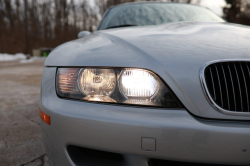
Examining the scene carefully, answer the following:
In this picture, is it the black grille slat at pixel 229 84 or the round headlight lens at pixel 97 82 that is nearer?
the black grille slat at pixel 229 84

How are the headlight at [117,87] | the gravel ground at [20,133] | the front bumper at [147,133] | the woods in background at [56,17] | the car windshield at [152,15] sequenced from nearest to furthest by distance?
the front bumper at [147,133] → the headlight at [117,87] → the gravel ground at [20,133] → the car windshield at [152,15] → the woods in background at [56,17]

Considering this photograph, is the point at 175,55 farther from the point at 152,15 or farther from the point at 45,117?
the point at 152,15

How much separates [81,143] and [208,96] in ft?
2.09

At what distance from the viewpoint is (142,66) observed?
3.28 ft

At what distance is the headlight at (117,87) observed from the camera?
98 cm

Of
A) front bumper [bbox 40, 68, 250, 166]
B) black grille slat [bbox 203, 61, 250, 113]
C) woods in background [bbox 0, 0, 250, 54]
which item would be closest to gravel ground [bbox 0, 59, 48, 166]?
front bumper [bbox 40, 68, 250, 166]

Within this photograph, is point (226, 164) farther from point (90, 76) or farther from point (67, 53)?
point (67, 53)

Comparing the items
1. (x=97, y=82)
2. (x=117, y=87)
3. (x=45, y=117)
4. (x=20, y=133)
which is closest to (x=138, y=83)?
(x=117, y=87)

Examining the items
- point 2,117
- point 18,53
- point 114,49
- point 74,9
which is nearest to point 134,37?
point 114,49

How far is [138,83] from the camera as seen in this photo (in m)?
1.02

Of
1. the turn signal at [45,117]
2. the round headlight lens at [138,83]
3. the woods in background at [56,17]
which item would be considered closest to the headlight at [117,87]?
the round headlight lens at [138,83]

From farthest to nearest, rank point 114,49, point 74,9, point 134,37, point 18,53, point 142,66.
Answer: point 74,9
point 18,53
point 134,37
point 114,49
point 142,66

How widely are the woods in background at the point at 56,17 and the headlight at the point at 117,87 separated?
82.2ft

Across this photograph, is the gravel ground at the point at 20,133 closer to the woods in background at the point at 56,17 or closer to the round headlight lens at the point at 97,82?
the round headlight lens at the point at 97,82
